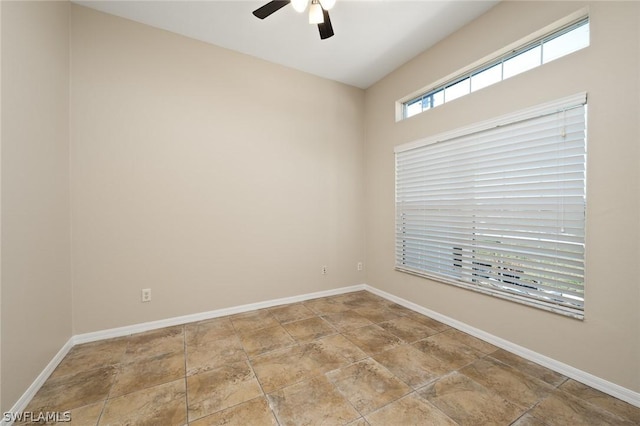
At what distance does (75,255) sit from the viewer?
2.30 metres

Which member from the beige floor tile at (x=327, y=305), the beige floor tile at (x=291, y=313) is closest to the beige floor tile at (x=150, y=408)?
the beige floor tile at (x=291, y=313)

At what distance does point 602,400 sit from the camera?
5.31 feet

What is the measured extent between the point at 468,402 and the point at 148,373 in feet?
7.42

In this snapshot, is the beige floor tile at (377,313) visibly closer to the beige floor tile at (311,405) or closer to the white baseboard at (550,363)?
the white baseboard at (550,363)

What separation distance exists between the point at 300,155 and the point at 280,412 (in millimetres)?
2792

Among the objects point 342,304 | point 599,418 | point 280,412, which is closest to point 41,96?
point 280,412

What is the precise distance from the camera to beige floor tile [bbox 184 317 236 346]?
2371 mm

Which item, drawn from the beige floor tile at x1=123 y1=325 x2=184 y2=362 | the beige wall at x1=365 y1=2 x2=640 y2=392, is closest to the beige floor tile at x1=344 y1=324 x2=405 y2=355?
the beige wall at x1=365 y1=2 x2=640 y2=392

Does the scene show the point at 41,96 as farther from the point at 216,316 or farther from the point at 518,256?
the point at 518,256

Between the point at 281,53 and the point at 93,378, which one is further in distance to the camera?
the point at 281,53

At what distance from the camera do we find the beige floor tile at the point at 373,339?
7.31 ft

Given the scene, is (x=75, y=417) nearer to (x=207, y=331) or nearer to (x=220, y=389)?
(x=220, y=389)

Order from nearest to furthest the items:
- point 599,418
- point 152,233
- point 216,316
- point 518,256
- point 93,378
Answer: point 599,418 < point 93,378 < point 518,256 < point 152,233 < point 216,316

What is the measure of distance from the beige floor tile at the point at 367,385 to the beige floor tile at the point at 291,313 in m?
1.03
